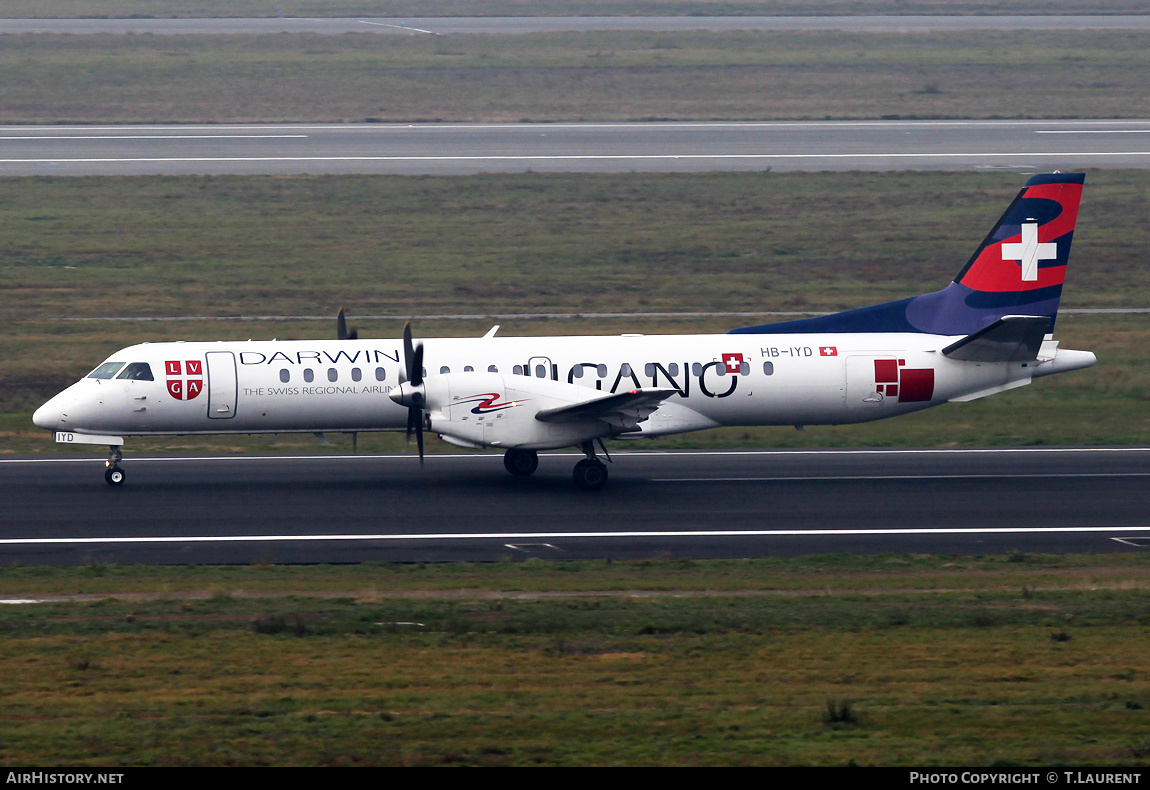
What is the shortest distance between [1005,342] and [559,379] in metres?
9.15

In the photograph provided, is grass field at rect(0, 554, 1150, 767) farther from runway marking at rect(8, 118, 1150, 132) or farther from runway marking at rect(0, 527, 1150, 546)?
runway marking at rect(8, 118, 1150, 132)

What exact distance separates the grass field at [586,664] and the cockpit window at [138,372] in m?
7.11

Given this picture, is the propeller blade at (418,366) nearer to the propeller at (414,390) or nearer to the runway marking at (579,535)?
the propeller at (414,390)

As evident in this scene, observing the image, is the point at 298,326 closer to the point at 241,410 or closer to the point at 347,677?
the point at 241,410

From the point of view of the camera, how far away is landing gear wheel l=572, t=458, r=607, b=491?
2486 cm

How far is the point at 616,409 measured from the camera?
79.9ft

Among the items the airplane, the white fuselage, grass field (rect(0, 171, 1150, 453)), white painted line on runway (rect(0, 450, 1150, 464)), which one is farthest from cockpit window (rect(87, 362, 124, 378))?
grass field (rect(0, 171, 1150, 453))

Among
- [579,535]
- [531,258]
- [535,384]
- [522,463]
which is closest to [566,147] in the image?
[531,258]

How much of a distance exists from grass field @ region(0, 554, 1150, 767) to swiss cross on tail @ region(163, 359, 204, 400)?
6.90 m

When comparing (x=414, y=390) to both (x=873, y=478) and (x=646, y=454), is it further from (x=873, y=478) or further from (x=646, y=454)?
(x=873, y=478)

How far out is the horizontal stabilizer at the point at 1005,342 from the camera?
25.5m

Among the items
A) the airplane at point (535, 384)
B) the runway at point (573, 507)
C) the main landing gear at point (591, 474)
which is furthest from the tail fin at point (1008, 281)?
the main landing gear at point (591, 474)

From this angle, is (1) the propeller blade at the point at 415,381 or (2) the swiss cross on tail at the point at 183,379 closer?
(1) the propeller blade at the point at 415,381
